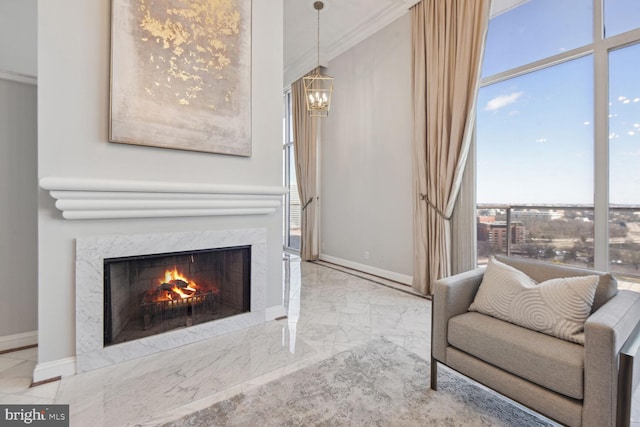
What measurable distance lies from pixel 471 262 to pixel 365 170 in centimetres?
216

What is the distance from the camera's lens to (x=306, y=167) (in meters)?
5.99

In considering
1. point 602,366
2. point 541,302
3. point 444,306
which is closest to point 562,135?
point 541,302

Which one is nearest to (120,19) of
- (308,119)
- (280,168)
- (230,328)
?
(280,168)

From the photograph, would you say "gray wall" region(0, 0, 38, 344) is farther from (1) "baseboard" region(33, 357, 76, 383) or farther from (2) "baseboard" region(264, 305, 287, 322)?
(2) "baseboard" region(264, 305, 287, 322)

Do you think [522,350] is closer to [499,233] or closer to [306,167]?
[499,233]

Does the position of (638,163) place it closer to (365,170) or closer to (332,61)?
(365,170)

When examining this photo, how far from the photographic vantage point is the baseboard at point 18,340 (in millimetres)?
2350

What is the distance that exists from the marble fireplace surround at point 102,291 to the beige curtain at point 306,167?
305 cm

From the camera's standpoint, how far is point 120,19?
7.08 feet

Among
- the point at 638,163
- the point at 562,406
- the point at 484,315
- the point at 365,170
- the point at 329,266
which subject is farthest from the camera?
the point at 329,266

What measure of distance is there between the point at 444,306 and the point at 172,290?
2240 millimetres

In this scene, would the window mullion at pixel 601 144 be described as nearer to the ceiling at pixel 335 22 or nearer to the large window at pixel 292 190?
the ceiling at pixel 335 22

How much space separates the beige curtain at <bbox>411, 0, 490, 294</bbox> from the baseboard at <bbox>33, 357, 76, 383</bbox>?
3451mm

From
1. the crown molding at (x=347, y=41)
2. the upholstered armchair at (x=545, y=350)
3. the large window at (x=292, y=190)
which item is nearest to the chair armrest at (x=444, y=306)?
the upholstered armchair at (x=545, y=350)
